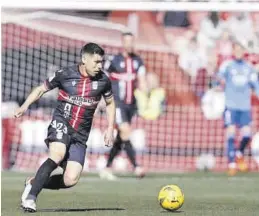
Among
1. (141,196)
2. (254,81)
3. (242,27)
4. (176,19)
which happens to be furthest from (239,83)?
(141,196)

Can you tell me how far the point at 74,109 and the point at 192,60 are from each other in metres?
9.34

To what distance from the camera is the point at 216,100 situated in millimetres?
18219

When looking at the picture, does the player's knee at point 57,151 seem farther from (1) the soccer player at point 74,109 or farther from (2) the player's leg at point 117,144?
(2) the player's leg at point 117,144

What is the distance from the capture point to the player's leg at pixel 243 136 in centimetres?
1624

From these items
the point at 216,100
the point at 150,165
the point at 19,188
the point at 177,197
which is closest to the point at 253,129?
the point at 216,100

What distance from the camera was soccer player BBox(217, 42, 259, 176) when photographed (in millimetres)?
16500

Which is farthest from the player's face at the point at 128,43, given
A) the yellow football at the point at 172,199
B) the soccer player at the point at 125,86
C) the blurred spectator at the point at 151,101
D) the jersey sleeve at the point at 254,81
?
the yellow football at the point at 172,199

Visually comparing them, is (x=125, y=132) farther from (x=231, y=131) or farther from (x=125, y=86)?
(x=231, y=131)

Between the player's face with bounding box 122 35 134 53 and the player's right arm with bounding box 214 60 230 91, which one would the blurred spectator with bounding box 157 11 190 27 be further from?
the player's face with bounding box 122 35 134 53

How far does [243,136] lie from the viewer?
16328 mm

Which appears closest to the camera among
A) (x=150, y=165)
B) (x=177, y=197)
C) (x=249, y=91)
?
(x=177, y=197)

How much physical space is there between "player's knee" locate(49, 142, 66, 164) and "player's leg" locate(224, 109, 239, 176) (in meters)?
6.64

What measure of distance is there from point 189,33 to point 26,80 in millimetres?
3291

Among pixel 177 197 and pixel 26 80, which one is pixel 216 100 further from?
pixel 177 197
